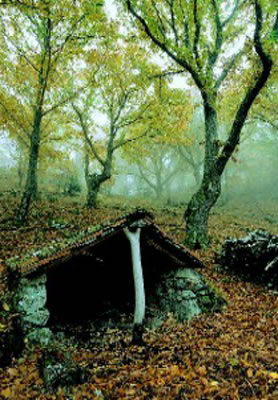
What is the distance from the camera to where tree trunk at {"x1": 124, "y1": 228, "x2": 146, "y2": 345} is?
5.85 metres

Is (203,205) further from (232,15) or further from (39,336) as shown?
(39,336)

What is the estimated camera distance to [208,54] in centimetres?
1039

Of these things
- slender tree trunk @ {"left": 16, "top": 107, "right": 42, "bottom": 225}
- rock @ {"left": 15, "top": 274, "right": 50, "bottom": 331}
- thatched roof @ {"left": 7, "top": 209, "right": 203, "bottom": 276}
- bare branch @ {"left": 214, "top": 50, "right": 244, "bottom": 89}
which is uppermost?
bare branch @ {"left": 214, "top": 50, "right": 244, "bottom": 89}

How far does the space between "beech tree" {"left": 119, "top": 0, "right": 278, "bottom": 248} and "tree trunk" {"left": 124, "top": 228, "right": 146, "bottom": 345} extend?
532cm

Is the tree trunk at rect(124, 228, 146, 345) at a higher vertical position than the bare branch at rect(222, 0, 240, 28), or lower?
lower

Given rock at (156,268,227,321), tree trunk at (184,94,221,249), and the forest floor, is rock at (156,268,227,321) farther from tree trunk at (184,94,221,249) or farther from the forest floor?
tree trunk at (184,94,221,249)

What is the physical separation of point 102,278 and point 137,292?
354 centimetres

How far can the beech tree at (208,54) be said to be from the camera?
970 cm

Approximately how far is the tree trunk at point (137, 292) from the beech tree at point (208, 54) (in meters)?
5.32

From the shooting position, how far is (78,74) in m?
15.4

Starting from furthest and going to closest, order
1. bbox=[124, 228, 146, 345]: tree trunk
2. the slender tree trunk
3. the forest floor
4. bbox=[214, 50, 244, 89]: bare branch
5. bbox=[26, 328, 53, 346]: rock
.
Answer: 1. the slender tree trunk
2. bbox=[214, 50, 244, 89]: bare branch
3. bbox=[124, 228, 146, 345]: tree trunk
4. bbox=[26, 328, 53, 346]: rock
5. the forest floor

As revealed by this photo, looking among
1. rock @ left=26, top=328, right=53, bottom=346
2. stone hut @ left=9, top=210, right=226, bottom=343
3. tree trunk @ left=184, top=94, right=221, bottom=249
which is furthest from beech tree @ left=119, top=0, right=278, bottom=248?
rock @ left=26, top=328, right=53, bottom=346

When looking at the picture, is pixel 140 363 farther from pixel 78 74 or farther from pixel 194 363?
pixel 78 74

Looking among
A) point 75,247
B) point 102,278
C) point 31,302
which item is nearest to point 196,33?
point 75,247
